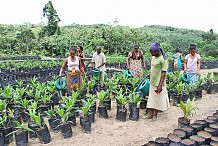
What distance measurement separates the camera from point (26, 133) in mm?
3955

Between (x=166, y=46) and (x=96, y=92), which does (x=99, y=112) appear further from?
(x=166, y=46)

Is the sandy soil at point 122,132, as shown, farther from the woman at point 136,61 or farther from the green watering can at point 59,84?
the woman at point 136,61

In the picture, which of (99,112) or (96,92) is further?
(96,92)

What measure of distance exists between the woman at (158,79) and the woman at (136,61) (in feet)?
7.52

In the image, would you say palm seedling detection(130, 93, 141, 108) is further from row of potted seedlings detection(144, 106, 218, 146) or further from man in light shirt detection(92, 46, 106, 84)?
man in light shirt detection(92, 46, 106, 84)

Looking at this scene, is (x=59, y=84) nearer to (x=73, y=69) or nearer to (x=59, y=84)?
(x=59, y=84)

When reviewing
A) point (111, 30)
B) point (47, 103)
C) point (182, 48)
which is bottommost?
point (47, 103)

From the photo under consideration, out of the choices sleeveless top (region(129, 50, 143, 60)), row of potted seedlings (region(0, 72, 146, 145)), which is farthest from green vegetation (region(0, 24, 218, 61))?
row of potted seedlings (region(0, 72, 146, 145))

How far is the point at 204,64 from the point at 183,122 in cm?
1408

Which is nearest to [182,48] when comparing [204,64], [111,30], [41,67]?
[111,30]

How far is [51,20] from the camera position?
93.9ft

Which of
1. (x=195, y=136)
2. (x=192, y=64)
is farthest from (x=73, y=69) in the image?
(x=195, y=136)

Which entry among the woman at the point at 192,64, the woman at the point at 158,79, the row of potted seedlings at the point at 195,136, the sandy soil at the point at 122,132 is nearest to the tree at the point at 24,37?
the woman at the point at 192,64

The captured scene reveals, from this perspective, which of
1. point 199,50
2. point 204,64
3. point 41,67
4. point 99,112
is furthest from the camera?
point 199,50
